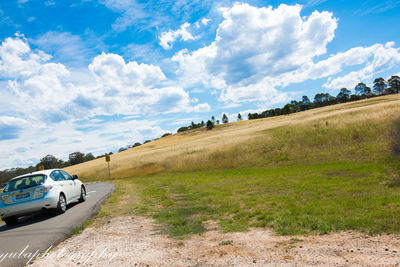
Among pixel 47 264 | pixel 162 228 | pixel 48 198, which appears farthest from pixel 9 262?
pixel 48 198

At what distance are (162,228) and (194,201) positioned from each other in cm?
450

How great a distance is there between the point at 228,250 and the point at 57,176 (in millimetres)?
9164

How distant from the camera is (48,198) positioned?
9977 mm

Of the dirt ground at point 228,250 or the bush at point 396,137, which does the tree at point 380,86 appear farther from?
the dirt ground at point 228,250

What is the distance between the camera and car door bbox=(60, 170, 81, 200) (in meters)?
12.4

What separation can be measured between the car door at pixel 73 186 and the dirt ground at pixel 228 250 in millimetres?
6272

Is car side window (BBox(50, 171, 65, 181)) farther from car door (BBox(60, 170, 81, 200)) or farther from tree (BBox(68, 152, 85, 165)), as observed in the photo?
tree (BBox(68, 152, 85, 165))

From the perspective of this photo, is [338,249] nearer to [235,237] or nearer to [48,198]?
[235,237]

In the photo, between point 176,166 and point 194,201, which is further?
point 176,166

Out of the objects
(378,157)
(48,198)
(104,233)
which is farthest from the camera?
(378,157)

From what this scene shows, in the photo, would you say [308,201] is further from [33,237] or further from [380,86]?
[380,86]

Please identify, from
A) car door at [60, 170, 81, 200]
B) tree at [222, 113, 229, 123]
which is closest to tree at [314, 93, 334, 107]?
tree at [222, 113, 229, 123]

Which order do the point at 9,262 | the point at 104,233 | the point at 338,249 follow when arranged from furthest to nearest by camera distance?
the point at 104,233
the point at 9,262
the point at 338,249

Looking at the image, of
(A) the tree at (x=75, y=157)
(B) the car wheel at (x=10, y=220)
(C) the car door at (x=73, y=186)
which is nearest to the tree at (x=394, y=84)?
(C) the car door at (x=73, y=186)
